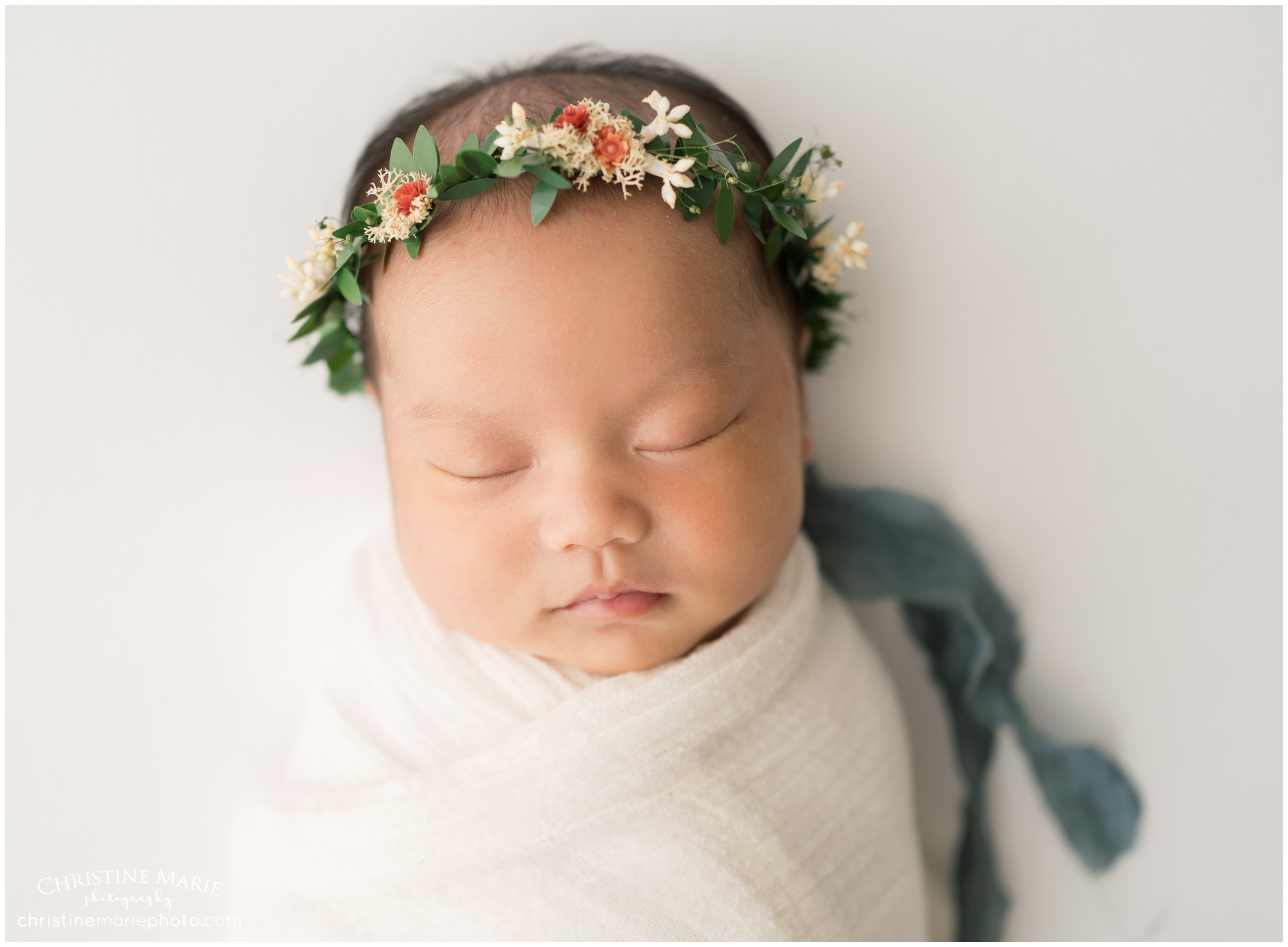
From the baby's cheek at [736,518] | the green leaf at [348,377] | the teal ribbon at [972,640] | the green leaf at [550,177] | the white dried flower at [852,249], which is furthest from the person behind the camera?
the teal ribbon at [972,640]

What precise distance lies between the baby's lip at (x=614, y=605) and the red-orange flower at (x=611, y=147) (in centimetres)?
49

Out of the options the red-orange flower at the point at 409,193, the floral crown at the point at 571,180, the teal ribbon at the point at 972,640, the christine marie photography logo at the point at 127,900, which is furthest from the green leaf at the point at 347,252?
the christine marie photography logo at the point at 127,900

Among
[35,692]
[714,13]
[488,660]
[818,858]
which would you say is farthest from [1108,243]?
[35,692]

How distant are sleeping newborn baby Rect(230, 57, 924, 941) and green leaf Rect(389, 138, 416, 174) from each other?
7cm

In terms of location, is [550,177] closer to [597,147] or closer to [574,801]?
[597,147]

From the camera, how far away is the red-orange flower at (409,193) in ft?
2.84

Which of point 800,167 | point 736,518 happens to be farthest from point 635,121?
point 736,518

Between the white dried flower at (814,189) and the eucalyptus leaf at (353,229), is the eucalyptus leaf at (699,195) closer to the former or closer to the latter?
the white dried flower at (814,189)

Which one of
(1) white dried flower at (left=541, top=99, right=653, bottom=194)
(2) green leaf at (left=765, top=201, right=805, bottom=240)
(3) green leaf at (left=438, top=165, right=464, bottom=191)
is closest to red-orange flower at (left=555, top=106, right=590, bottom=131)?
(1) white dried flower at (left=541, top=99, right=653, bottom=194)

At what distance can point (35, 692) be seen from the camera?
1255mm

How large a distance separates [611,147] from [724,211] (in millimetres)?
146

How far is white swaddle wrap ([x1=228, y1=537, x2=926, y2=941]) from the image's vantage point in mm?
935

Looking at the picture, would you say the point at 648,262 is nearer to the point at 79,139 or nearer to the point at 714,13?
the point at 714,13

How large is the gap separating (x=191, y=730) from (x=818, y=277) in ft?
4.02
